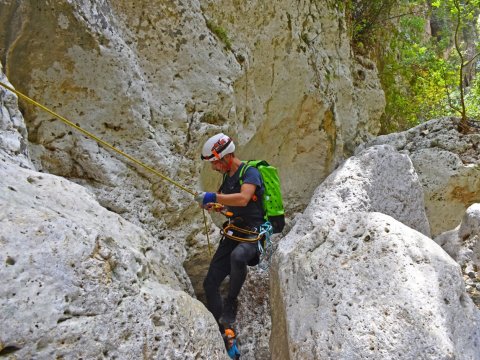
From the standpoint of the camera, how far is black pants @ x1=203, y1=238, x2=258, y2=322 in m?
4.99

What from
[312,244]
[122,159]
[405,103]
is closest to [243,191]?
[312,244]

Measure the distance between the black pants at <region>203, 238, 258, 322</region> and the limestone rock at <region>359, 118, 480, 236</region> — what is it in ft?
12.9

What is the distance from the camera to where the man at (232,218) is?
4.98m

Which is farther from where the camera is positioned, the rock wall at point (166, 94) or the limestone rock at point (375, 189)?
the limestone rock at point (375, 189)

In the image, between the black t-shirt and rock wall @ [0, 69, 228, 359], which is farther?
the black t-shirt

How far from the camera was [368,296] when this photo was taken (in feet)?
12.7

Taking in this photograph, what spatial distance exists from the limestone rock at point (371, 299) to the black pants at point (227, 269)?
51cm

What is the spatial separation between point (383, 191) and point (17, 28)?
4.19 meters

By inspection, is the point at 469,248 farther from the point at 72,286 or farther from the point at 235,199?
the point at 72,286

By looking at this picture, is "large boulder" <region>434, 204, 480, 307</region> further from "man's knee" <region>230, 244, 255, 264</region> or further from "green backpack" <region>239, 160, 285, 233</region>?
"man's knee" <region>230, 244, 255, 264</region>

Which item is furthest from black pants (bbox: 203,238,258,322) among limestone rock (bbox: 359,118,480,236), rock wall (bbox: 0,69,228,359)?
limestone rock (bbox: 359,118,480,236)

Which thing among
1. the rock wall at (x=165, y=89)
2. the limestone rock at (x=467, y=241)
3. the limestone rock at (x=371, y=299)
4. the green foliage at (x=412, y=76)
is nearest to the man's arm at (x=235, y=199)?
the limestone rock at (x=371, y=299)

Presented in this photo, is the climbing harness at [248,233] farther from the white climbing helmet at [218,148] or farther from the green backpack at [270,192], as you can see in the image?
the white climbing helmet at [218,148]

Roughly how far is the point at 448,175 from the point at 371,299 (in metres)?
4.65
